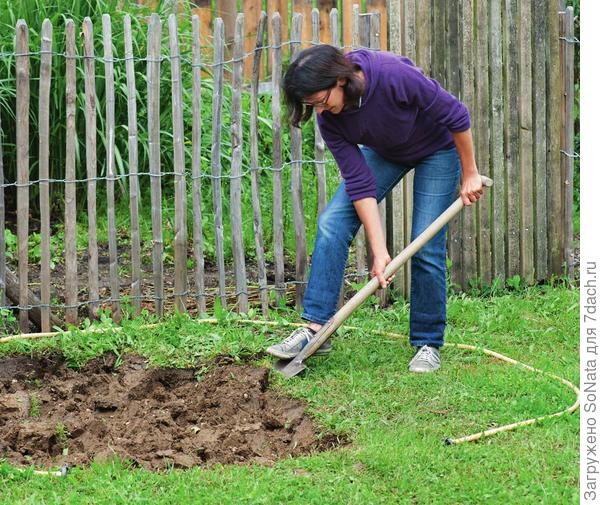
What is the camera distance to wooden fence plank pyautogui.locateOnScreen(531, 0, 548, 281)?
6281 mm

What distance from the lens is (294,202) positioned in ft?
18.9

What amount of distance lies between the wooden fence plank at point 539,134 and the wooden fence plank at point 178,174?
2.21 m

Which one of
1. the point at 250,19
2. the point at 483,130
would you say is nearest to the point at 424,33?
the point at 483,130

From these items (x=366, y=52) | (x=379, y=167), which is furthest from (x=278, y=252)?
(x=366, y=52)

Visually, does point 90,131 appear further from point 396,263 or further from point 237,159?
point 396,263

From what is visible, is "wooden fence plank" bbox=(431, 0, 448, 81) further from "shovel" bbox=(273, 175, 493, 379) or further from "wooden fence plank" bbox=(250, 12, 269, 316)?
"shovel" bbox=(273, 175, 493, 379)

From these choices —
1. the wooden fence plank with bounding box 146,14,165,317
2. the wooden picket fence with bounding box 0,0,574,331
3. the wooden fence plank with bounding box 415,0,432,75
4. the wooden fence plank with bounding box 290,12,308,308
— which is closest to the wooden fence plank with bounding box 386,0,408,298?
the wooden picket fence with bounding box 0,0,574,331

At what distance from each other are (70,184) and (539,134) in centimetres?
284

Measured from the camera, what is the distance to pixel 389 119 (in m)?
4.51

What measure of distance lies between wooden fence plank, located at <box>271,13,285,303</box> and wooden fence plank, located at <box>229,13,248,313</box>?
18cm

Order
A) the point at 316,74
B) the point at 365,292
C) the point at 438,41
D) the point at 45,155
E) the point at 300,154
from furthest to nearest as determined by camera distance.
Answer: the point at 438,41, the point at 300,154, the point at 45,155, the point at 365,292, the point at 316,74

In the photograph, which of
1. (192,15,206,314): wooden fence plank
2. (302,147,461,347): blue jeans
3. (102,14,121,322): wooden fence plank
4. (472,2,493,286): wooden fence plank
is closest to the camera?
(302,147,461,347): blue jeans

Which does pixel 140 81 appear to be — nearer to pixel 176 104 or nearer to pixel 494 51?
pixel 176 104

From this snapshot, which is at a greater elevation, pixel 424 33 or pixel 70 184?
pixel 424 33
